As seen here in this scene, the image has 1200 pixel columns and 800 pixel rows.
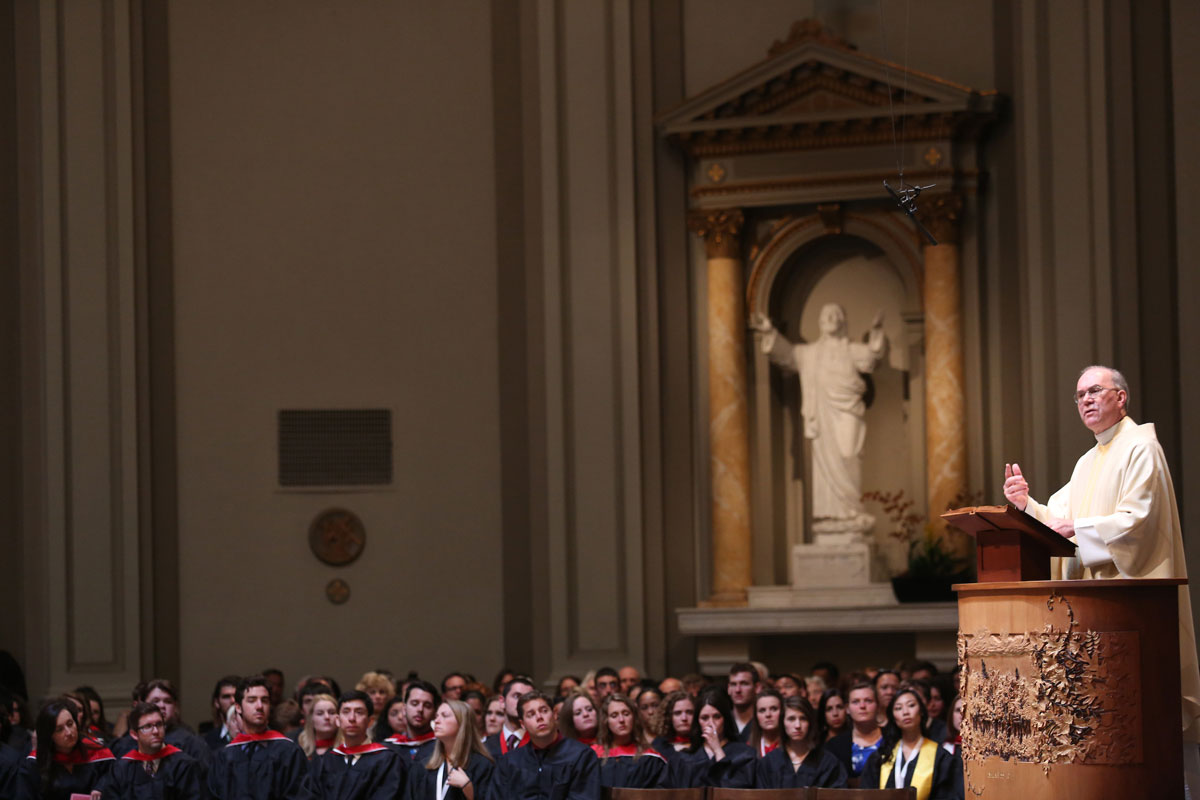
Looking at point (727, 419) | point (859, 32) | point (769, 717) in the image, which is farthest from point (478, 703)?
point (859, 32)

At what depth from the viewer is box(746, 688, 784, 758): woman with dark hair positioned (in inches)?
294

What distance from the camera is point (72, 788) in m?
7.53

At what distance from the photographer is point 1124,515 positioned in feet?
16.1

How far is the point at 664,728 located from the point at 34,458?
610 centimetres

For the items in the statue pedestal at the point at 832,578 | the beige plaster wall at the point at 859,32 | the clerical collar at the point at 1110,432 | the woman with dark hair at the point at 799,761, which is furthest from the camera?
the beige plaster wall at the point at 859,32

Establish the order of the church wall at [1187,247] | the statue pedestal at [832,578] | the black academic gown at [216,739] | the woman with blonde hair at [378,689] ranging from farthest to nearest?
the statue pedestal at [832,578] → the church wall at [1187,247] → the woman with blonde hair at [378,689] → the black academic gown at [216,739]

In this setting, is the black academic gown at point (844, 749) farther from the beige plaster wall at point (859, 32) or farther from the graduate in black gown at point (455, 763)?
the beige plaster wall at point (859, 32)

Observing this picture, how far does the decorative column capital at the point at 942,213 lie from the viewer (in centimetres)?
1112

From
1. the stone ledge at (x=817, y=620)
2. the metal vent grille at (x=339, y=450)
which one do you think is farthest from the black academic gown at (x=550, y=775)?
the metal vent grille at (x=339, y=450)

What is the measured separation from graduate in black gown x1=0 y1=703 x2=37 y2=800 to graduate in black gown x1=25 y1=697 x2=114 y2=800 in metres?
0.05

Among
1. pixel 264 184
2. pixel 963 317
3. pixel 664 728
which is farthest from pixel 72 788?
pixel 963 317

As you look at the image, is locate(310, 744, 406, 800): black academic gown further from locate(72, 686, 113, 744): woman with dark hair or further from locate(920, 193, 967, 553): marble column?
locate(920, 193, 967, 553): marble column

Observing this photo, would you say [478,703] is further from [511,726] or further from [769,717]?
[769,717]

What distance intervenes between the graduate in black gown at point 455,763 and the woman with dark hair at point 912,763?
64.4 inches
